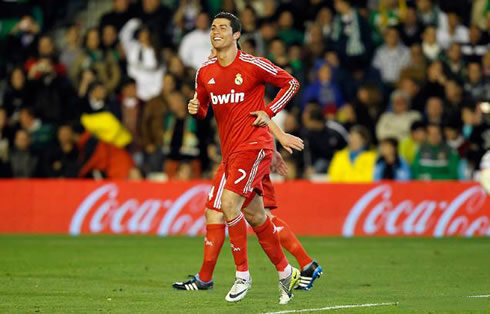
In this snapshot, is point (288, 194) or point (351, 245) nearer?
point (351, 245)

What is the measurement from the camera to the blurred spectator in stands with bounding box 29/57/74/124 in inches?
789

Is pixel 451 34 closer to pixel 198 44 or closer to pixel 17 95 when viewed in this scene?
pixel 198 44

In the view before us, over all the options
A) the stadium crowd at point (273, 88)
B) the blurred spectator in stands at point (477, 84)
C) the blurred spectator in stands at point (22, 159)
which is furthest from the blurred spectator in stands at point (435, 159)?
the blurred spectator in stands at point (22, 159)

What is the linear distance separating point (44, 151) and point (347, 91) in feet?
18.6

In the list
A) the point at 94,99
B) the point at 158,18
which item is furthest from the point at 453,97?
the point at 94,99

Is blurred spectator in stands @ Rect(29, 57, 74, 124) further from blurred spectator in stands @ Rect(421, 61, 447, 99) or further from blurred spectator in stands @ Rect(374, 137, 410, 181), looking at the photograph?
blurred spectator in stands @ Rect(421, 61, 447, 99)

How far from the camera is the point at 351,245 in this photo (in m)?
15.9

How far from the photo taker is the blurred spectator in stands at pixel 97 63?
20250mm

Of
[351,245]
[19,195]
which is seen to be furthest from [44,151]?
[351,245]

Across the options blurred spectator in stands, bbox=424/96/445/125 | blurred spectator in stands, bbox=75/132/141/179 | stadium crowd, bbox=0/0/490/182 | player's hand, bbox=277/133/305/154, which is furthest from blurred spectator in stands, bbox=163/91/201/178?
player's hand, bbox=277/133/305/154

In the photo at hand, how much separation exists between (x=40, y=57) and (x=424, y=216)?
8.11 m

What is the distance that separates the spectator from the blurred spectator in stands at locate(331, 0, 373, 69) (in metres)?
5.91

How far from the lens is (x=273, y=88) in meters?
19.7

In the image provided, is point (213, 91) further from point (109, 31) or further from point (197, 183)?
point (109, 31)
